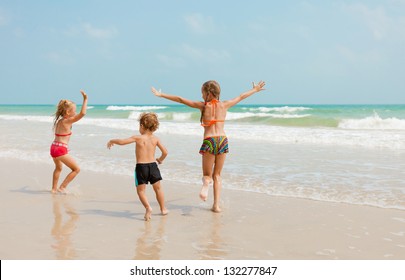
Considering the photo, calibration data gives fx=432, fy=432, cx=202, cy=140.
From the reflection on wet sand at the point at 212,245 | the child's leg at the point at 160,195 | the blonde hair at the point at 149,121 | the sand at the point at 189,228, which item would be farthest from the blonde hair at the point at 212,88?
the reflection on wet sand at the point at 212,245

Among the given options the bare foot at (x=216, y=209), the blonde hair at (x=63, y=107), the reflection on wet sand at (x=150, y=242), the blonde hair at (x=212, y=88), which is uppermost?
the blonde hair at (x=212, y=88)

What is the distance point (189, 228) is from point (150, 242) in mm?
672

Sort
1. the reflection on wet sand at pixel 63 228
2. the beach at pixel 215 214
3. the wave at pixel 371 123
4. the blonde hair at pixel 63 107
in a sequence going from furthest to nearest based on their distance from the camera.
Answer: the wave at pixel 371 123 → the blonde hair at pixel 63 107 → the beach at pixel 215 214 → the reflection on wet sand at pixel 63 228

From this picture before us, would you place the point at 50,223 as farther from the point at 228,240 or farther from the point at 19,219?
the point at 228,240

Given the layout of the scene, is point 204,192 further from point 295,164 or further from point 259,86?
point 295,164

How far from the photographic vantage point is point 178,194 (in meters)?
6.66

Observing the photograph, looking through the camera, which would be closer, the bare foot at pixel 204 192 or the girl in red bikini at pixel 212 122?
the bare foot at pixel 204 192

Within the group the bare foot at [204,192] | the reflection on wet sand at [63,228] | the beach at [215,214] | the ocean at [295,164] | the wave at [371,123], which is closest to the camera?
the reflection on wet sand at [63,228]

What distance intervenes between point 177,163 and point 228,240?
529cm

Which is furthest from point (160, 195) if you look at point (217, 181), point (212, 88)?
point (212, 88)

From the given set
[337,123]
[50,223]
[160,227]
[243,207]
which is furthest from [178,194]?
[337,123]

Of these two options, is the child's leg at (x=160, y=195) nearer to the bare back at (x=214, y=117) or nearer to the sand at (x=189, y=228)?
the sand at (x=189, y=228)

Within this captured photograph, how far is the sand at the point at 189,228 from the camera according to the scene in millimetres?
3896

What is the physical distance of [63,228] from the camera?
15.0ft
